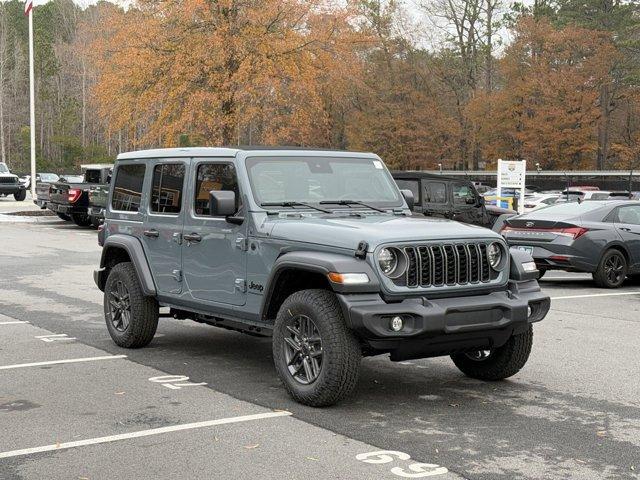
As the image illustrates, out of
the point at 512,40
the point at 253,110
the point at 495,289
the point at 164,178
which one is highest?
the point at 512,40

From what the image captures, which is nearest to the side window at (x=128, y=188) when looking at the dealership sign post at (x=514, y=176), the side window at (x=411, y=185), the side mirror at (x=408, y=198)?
the side mirror at (x=408, y=198)

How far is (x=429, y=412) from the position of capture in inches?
255

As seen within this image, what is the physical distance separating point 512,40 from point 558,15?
6.98 meters

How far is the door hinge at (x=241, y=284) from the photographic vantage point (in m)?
7.28

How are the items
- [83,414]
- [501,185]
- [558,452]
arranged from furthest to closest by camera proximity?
[501,185] < [83,414] < [558,452]

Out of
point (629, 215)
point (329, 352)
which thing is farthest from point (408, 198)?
point (629, 215)

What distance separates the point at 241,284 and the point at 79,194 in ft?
69.7

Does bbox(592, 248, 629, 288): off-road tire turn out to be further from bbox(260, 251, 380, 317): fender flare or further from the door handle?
bbox(260, 251, 380, 317): fender flare

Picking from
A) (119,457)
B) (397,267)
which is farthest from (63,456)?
(397,267)

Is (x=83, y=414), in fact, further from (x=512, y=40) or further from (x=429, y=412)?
(x=512, y=40)

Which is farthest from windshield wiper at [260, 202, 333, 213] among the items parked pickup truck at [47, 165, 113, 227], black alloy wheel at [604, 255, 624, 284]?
parked pickup truck at [47, 165, 113, 227]

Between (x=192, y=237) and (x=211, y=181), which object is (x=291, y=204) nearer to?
(x=211, y=181)

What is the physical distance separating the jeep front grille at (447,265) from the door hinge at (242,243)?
4.82ft

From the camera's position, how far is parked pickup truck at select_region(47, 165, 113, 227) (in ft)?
89.1
